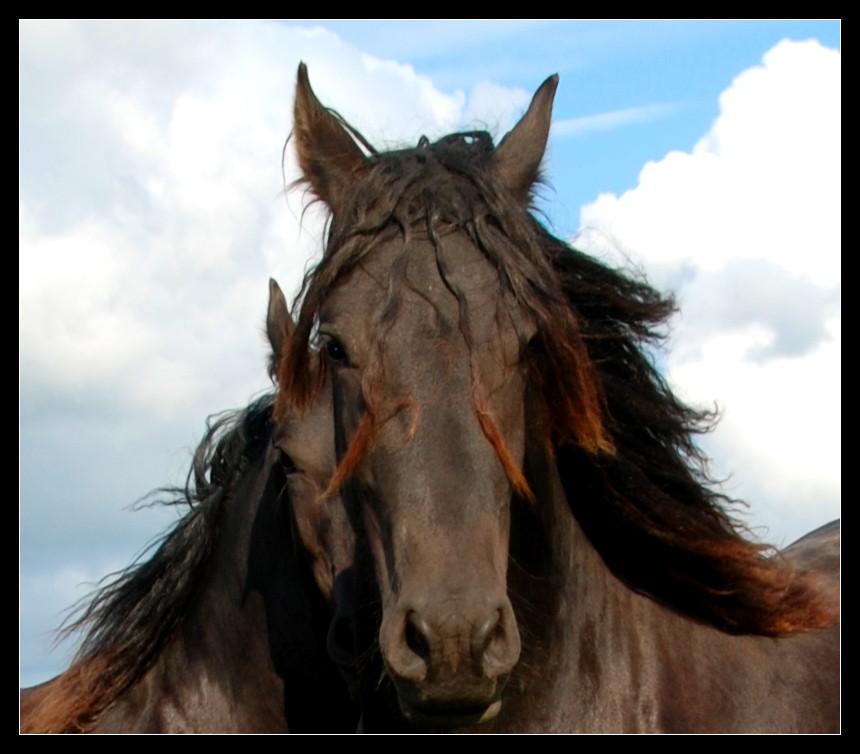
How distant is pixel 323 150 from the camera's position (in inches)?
183

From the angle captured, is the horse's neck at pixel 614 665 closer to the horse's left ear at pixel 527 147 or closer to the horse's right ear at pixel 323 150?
the horse's left ear at pixel 527 147

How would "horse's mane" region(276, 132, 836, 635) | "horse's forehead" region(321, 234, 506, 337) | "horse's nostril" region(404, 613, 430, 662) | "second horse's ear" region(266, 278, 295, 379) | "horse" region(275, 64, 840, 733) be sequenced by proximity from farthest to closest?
"second horse's ear" region(266, 278, 295, 379), "horse's mane" region(276, 132, 836, 635), "horse's forehead" region(321, 234, 506, 337), "horse" region(275, 64, 840, 733), "horse's nostril" region(404, 613, 430, 662)

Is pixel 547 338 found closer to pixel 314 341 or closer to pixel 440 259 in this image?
pixel 440 259

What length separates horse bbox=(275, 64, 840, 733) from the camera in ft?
12.0

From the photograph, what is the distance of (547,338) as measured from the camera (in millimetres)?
4055

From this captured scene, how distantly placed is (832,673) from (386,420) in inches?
77.1

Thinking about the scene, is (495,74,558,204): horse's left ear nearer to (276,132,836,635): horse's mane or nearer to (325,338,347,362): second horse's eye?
(276,132,836,635): horse's mane

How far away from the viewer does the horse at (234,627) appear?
19.5ft

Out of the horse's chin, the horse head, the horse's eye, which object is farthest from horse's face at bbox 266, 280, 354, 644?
the horse's chin

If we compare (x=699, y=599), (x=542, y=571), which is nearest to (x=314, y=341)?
(x=542, y=571)

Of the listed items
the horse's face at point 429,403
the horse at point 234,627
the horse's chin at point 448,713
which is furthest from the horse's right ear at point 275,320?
the horse's chin at point 448,713

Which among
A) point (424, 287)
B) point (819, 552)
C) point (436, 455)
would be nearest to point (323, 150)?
point (424, 287)

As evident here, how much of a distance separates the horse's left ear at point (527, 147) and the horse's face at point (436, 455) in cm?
54

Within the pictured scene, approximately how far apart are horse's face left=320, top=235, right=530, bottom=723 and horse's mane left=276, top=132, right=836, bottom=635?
9 centimetres
